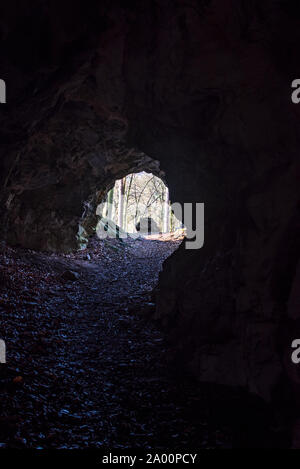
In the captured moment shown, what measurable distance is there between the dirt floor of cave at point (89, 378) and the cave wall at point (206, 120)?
2.21 ft

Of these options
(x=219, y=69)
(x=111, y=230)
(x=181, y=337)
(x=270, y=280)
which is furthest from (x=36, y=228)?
(x=270, y=280)

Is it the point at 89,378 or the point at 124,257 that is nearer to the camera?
the point at 89,378

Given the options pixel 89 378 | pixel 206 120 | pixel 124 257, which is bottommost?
pixel 89 378

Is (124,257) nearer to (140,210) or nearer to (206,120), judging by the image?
(206,120)

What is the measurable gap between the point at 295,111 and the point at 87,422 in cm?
550

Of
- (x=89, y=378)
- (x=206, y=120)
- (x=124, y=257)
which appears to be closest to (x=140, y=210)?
(x=124, y=257)

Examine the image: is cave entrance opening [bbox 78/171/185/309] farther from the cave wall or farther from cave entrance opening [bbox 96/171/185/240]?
the cave wall

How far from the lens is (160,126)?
316 inches

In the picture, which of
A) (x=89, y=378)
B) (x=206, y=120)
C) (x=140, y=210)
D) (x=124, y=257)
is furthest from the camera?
(x=140, y=210)

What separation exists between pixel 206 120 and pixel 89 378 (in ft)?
18.6

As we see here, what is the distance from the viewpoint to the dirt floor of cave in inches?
167

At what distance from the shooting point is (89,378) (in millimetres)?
5535

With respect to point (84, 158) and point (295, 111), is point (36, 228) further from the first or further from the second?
point (295, 111)

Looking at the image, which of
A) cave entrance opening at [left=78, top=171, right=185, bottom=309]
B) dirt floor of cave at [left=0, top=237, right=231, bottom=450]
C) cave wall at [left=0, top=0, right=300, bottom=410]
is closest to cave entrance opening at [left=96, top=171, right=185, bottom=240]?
cave entrance opening at [left=78, top=171, right=185, bottom=309]
